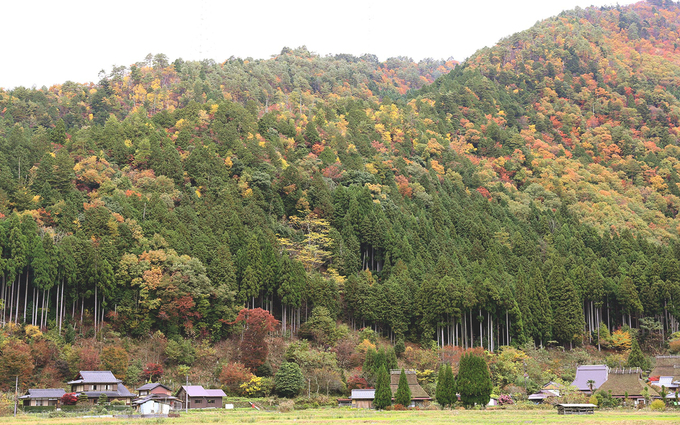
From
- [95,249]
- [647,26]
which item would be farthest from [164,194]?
[647,26]

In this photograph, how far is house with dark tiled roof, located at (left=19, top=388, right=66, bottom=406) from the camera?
153 ft

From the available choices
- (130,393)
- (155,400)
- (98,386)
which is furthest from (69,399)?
(155,400)

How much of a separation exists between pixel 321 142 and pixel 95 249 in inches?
1667

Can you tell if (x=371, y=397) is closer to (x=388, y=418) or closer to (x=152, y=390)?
(x=388, y=418)

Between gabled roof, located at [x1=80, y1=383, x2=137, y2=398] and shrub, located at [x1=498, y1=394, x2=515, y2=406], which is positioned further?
shrub, located at [x1=498, y1=394, x2=515, y2=406]

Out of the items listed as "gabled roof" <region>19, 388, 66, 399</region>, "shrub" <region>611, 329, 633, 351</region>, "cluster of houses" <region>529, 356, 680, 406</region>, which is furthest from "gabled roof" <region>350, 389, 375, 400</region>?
"shrub" <region>611, 329, 633, 351</region>

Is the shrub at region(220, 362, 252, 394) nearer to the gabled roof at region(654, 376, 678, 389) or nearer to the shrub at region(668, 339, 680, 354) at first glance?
the gabled roof at region(654, 376, 678, 389)

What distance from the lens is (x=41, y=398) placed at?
1845 inches

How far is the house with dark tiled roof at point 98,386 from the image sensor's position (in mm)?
50250

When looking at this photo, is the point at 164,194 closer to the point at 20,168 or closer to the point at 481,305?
the point at 20,168

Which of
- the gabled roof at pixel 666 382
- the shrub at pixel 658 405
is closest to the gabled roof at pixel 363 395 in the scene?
the shrub at pixel 658 405

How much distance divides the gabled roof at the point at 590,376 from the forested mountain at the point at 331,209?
404 inches

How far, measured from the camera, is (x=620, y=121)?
131000mm

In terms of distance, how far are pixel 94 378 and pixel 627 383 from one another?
1541 inches
